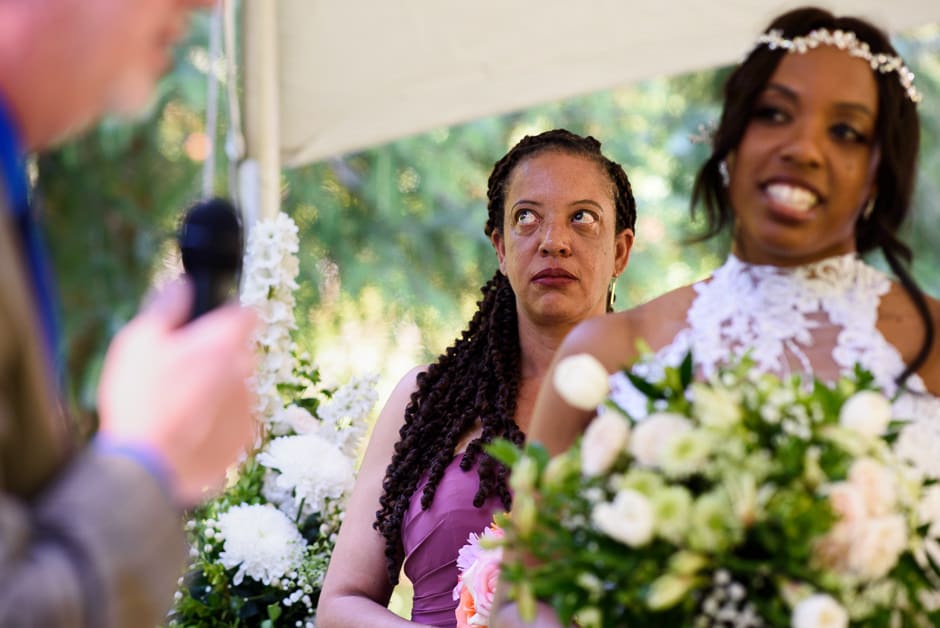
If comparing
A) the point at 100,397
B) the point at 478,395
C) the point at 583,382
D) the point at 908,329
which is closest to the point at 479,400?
the point at 478,395

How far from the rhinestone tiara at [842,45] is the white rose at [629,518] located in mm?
853

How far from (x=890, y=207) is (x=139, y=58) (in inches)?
50.1

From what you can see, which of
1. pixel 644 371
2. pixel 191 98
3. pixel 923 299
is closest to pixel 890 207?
pixel 923 299

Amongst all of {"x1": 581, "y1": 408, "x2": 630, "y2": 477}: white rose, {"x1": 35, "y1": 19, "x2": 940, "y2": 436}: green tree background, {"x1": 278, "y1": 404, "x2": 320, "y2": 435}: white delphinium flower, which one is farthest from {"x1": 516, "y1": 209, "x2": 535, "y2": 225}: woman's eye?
{"x1": 35, "y1": 19, "x2": 940, "y2": 436}: green tree background

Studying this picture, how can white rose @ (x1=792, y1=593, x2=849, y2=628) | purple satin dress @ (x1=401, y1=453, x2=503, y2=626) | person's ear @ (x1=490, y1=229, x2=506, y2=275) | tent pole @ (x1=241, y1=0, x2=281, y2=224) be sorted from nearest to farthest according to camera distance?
white rose @ (x1=792, y1=593, x2=849, y2=628), purple satin dress @ (x1=401, y1=453, x2=503, y2=626), person's ear @ (x1=490, y1=229, x2=506, y2=275), tent pole @ (x1=241, y1=0, x2=281, y2=224)

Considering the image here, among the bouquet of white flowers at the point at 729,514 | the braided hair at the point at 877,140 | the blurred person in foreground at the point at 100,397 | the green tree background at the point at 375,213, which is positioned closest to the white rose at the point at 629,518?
the bouquet of white flowers at the point at 729,514

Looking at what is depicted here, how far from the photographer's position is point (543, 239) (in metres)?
3.29

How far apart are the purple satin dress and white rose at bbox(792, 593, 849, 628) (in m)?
1.47

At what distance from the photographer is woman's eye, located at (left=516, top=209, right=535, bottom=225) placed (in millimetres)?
3354

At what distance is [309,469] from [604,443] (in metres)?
1.88

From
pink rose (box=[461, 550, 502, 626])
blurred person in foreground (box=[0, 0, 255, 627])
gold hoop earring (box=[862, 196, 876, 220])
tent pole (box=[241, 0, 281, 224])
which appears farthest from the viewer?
tent pole (box=[241, 0, 281, 224])

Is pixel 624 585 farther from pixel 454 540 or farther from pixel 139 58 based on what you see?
pixel 454 540

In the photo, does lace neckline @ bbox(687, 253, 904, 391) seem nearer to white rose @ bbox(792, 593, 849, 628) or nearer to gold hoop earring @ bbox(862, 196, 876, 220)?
gold hoop earring @ bbox(862, 196, 876, 220)

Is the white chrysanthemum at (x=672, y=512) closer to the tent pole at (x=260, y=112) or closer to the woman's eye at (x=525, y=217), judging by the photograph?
the woman's eye at (x=525, y=217)
